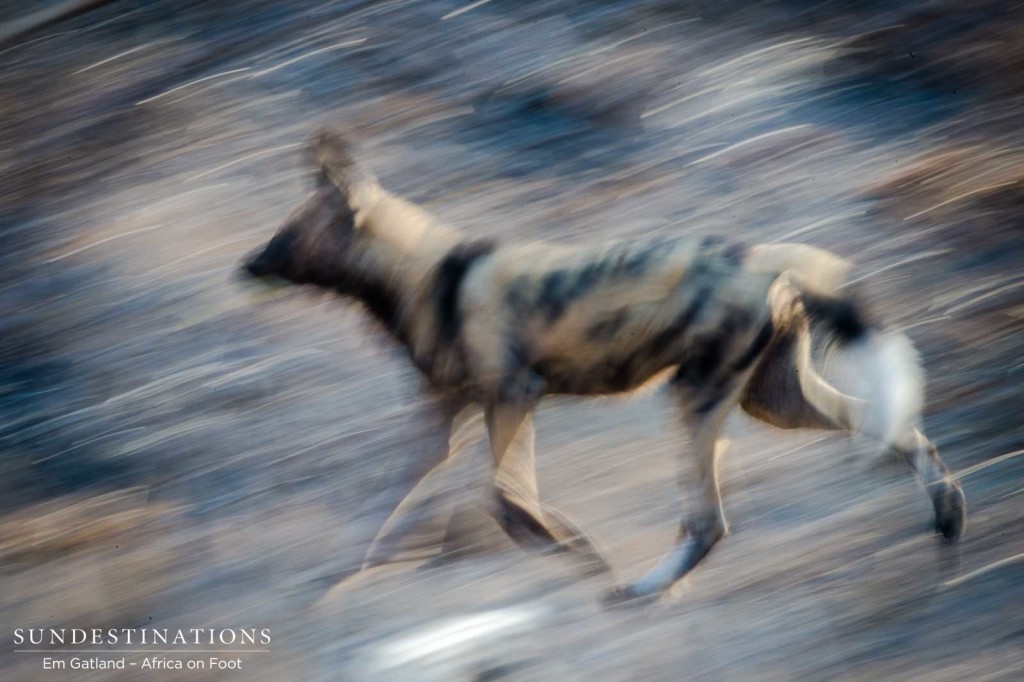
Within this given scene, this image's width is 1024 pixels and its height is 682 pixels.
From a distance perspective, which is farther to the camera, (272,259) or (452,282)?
(272,259)

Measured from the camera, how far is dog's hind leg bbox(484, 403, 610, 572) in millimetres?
3957

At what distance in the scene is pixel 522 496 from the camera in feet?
13.1

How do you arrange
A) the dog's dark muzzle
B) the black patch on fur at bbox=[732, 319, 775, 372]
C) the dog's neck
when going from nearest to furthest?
the black patch on fur at bbox=[732, 319, 775, 372], the dog's neck, the dog's dark muzzle

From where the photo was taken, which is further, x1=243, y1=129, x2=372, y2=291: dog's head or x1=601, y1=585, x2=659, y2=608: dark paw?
x1=243, y1=129, x2=372, y2=291: dog's head

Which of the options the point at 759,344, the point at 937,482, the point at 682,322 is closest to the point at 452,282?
the point at 682,322

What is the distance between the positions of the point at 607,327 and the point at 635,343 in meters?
0.08

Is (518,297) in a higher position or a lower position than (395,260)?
lower

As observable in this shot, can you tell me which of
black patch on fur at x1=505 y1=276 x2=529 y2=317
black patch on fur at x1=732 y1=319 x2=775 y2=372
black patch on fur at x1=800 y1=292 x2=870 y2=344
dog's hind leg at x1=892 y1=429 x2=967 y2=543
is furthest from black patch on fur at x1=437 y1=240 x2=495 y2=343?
dog's hind leg at x1=892 y1=429 x2=967 y2=543

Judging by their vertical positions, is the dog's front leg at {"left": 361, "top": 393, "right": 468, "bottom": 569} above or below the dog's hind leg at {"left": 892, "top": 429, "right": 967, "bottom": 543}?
above

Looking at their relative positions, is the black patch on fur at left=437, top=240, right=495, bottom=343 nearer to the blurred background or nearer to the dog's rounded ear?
the blurred background

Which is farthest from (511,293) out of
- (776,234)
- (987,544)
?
(987,544)

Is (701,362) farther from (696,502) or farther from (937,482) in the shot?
(937,482)


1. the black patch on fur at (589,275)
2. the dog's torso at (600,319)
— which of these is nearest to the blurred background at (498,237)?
the dog's torso at (600,319)

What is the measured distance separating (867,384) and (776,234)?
21.8 inches
